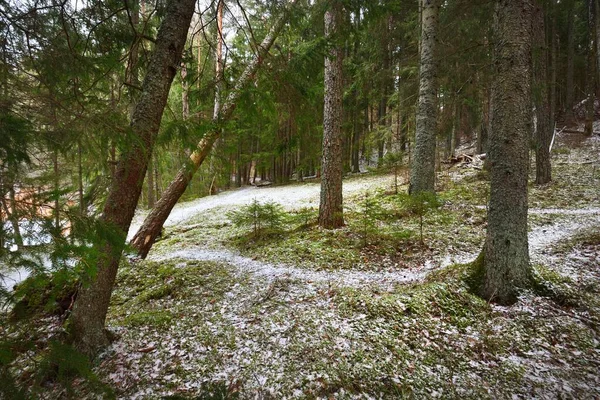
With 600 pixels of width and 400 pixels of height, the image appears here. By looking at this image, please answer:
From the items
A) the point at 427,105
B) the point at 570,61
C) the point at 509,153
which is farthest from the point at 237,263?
the point at 570,61

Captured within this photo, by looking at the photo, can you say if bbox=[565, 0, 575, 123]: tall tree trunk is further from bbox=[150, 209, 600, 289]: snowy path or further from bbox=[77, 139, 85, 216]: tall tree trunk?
bbox=[77, 139, 85, 216]: tall tree trunk

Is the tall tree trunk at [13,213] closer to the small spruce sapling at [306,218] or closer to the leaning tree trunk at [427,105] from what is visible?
the small spruce sapling at [306,218]

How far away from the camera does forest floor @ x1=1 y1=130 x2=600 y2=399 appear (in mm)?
2777

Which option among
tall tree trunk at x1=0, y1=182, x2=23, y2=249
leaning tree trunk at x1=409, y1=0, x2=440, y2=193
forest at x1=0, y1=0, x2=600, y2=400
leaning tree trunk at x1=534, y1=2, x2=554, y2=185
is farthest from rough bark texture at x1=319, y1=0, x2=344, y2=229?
leaning tree trunk at x1=534, y1=2, x2=554, y2=185

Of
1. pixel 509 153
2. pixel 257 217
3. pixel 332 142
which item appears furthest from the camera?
pixel 257 217

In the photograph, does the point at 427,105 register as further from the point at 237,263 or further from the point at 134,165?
the point at 134,165

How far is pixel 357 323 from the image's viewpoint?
11.9 ft

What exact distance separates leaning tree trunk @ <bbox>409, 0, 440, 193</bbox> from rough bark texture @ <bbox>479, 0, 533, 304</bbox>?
4128mm

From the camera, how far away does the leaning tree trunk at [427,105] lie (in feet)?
25.5

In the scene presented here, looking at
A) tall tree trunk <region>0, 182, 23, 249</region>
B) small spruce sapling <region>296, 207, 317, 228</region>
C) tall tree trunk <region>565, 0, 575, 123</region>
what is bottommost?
small spruce sapling <region>296, 207, 317, 228</region>

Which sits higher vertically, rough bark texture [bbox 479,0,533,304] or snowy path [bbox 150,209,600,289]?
rough bark texture [bbox 479,0,533,304]

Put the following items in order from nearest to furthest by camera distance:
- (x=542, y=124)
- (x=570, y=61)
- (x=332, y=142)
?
(x=332, y=142)
(x=542, y=124)
(x=570, y=61)

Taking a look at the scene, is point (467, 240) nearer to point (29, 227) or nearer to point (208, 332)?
point (208, 332)

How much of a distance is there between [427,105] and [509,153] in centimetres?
486
